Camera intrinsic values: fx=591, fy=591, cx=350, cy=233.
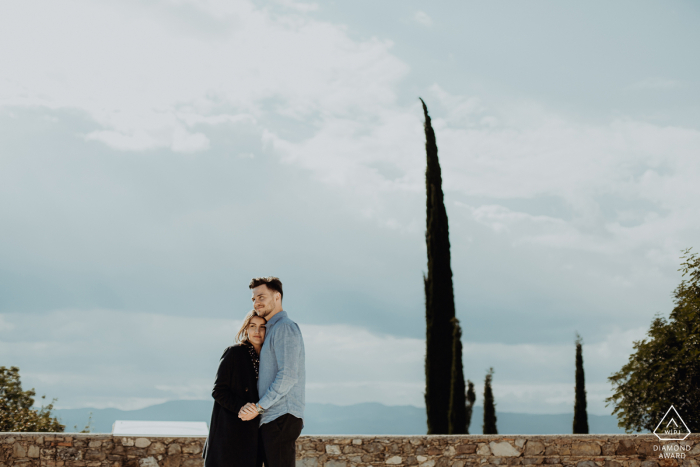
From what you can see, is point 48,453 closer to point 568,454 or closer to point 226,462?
point 226,462

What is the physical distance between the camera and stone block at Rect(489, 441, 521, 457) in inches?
217

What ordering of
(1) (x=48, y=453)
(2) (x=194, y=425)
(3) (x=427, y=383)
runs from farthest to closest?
(3) (x=427, y=383), (2) (x=194, y=425), (1) (x=48, y=453)

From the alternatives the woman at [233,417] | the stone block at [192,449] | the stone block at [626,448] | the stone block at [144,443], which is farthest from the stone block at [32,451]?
the stone block at [626,448]

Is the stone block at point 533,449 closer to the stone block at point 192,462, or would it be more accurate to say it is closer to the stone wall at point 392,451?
the stone wall at point 392,451

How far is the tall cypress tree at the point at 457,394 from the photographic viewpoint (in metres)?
13.4

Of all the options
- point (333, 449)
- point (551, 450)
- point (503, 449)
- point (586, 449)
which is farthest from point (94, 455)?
point (586, 449)

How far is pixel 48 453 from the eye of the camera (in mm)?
5098

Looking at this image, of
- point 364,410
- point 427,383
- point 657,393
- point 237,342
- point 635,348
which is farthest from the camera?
point 364,410

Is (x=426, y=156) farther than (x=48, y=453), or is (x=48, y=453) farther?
(x=426, y=156)

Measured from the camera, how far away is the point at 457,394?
13594 millimetres

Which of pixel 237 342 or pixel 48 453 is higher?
pixel 237 342

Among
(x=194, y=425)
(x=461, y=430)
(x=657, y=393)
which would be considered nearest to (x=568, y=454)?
(x=194, y=425)

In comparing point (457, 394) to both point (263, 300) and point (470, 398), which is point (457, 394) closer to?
point (470, 398)

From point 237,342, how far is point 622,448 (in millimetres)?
4233
